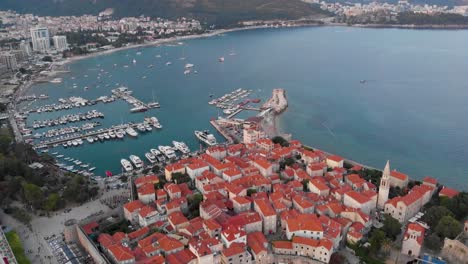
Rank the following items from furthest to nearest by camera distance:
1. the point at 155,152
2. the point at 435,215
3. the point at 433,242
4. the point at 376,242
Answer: the point at 155,152 → the point at 435,215 → the point at 433,242 → the point at 376,242

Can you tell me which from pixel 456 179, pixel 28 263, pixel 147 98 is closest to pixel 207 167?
pixel 28 263

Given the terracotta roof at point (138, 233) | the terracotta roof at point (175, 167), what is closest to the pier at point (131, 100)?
the terracotta roof at point (175, 167)

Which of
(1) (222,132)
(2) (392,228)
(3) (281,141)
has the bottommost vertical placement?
(1) (222,132)

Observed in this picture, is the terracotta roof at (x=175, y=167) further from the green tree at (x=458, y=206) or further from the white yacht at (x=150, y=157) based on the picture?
the green tree at (x=458, y=206)

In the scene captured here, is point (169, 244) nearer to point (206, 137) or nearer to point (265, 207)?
point (265, 207)

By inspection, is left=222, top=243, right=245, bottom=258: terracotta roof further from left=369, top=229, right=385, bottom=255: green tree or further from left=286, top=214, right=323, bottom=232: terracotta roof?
left=369, top=229, right=385, bottom=255: green tree

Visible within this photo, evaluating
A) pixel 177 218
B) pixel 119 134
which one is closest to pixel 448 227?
pixel 177 218
